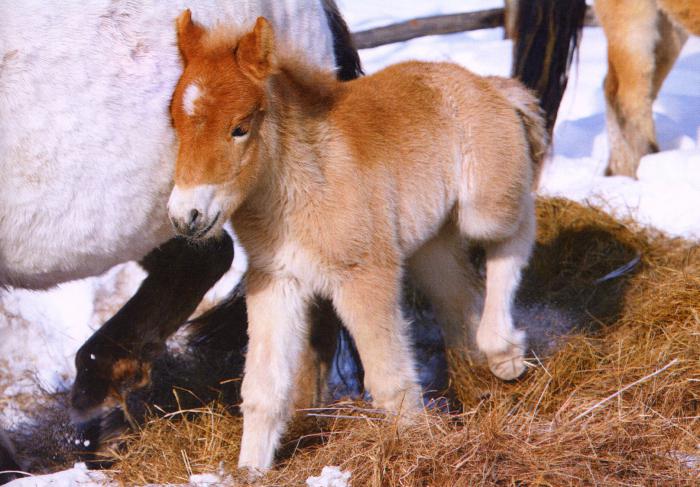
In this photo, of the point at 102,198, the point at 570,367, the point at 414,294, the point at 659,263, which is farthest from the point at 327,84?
the point at 659,263

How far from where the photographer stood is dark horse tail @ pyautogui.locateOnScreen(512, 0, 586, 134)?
5.16 meters

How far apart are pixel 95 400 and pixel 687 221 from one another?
3.13 m

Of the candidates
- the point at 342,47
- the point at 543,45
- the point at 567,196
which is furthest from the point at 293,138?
the point at 567,196

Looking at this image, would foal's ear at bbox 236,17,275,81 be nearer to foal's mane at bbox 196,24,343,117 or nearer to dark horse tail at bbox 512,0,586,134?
foal's mane at bbox 196,24,343,117

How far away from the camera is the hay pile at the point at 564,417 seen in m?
2.85

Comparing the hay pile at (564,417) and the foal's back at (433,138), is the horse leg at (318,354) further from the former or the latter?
the foal's back at (433,138)

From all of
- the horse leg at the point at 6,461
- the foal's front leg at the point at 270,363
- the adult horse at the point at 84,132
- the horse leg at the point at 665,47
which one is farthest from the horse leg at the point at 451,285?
the horse leg at the point at 665,47

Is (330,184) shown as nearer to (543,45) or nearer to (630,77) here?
(543,45)

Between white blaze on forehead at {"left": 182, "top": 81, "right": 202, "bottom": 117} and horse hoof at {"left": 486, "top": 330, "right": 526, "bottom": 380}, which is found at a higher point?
white blaze on forehead at {"left": 182, "top": 81, "right": 202, "bottom": 117}

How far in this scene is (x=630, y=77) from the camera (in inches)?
243

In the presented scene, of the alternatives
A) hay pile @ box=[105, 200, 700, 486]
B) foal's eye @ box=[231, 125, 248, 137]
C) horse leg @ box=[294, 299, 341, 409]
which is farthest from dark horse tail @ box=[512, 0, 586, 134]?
foal's eye @ box=[231, 125, 248, 137]

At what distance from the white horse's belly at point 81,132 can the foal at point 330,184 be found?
269 mm

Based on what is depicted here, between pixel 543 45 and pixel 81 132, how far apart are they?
113 inches

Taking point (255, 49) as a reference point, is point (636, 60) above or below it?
below
